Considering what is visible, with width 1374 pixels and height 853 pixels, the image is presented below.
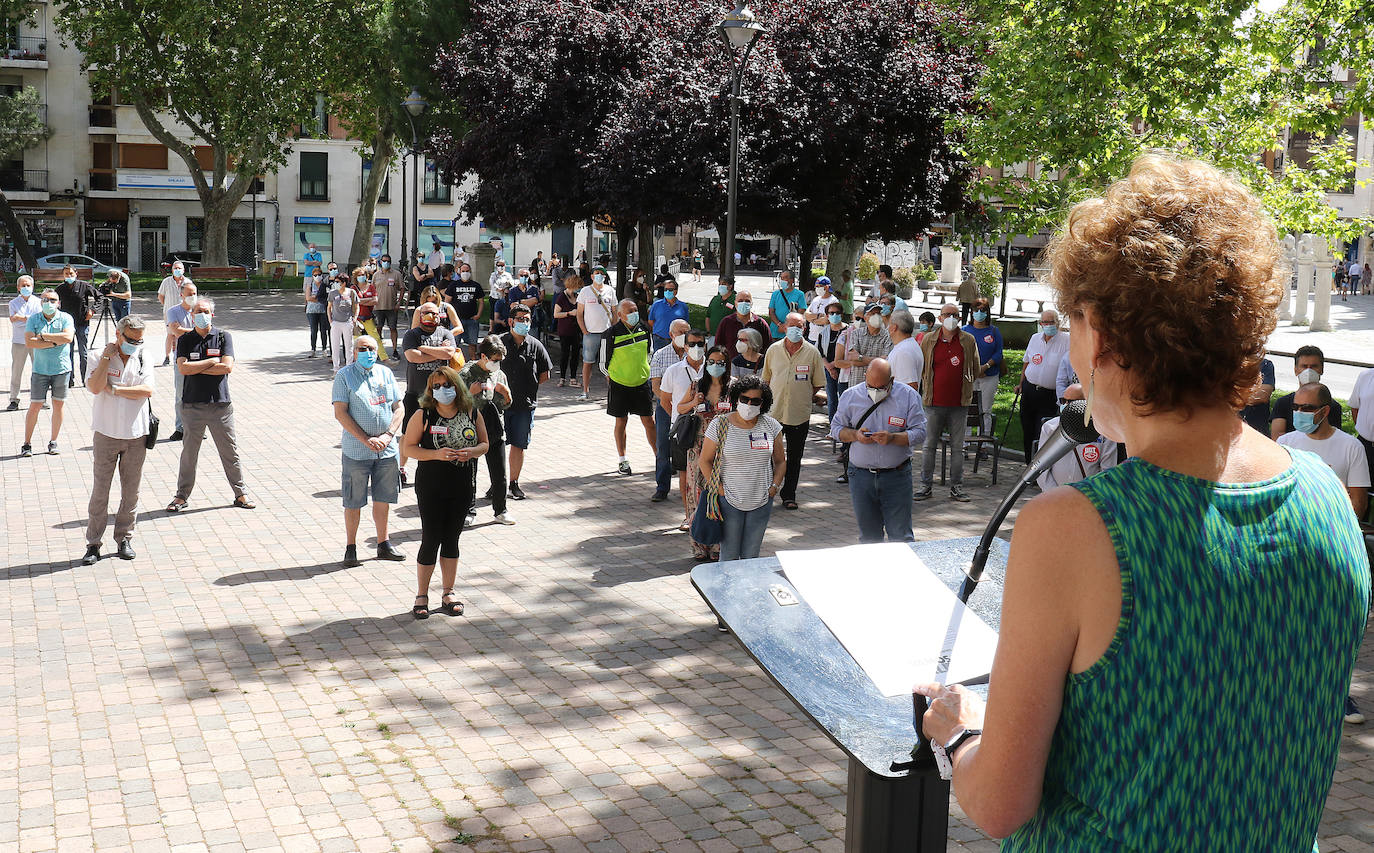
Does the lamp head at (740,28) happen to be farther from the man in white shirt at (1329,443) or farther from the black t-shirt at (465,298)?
the man in white shirt at (1329,443)

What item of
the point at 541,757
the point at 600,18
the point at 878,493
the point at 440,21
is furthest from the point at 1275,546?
the point at 440,21

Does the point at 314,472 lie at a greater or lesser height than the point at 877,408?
lesser

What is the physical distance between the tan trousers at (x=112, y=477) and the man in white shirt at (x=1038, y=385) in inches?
338

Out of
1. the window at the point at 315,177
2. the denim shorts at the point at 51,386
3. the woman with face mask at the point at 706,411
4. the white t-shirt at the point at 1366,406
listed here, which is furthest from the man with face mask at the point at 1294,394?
the window at the point at 315,177

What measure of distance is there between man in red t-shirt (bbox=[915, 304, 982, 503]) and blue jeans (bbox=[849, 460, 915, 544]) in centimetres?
407

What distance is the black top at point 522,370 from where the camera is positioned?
12.8 metres

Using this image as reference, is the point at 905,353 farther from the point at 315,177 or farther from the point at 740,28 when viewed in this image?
the point at 315,177

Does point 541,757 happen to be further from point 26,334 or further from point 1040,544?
point 26,334

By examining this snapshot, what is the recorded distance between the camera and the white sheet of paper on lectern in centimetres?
225

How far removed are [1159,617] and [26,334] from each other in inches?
662

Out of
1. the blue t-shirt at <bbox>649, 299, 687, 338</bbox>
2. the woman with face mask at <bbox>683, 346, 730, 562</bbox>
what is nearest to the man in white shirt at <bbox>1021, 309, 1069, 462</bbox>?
the woman with face mask at <bbox>683, 346, 730, 562</bbox>

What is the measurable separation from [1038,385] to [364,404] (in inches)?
288

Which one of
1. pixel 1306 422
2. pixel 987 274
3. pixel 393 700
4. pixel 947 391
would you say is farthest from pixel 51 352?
pixel 987 274

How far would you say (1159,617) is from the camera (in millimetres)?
1676
